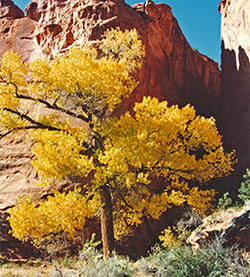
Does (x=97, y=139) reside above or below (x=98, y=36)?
below

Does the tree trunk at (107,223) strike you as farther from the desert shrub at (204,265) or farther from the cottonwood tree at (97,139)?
the desert shrub at (204,265)

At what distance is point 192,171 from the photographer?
7.59m

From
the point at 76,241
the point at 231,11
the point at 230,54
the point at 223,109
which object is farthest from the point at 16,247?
the point at 231,11

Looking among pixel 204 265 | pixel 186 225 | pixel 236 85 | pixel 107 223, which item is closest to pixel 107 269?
pixel 107 223

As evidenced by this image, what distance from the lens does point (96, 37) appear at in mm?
14703

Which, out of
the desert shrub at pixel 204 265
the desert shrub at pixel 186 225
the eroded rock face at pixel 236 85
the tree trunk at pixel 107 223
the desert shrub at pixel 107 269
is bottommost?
the desert shrub at pixel 186 225

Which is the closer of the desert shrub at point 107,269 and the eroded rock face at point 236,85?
the desert shrub at point 107,269

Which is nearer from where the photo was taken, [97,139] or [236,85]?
[97,139]

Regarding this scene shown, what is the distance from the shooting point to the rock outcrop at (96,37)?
44.6ft

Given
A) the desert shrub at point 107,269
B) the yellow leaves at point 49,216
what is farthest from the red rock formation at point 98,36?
the yellow leaves at point 49,216

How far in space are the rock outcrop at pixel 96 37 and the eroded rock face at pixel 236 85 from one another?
7.51 ft

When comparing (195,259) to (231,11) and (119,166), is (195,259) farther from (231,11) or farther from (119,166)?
(231,11)

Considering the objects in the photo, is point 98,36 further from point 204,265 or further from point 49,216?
point 204,265

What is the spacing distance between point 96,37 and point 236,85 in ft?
39.4
